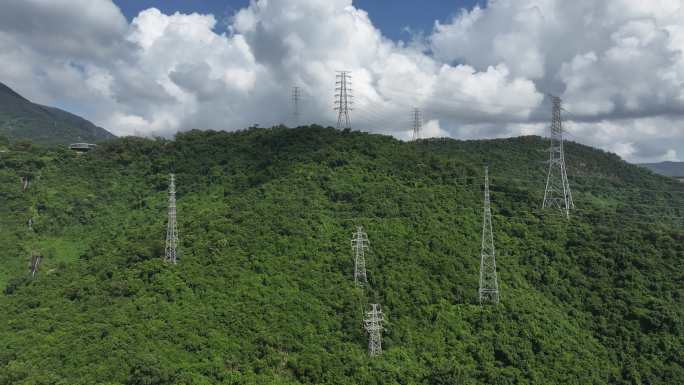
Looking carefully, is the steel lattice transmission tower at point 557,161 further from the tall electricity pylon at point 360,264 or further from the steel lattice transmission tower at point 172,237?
the steel lattice transmission tower at point 172,237

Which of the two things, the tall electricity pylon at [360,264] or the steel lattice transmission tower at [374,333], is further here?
the tall electricity pylon at [360,264]

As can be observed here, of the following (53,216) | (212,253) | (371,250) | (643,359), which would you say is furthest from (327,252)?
(53,216)

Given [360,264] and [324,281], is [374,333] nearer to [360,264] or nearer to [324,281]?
[324,281]

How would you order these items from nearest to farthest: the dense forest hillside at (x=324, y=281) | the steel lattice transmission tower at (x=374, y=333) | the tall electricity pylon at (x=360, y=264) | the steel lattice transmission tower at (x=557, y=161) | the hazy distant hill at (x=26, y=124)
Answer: the dense forest hillside at (x=324, y=281) → the steel lattice transmission tower at (x=374, y=333) → the tall electricity pylon at (x=360, y=264) → the steel lattice transmission tower at (x=557, y=161) → the hazy distant hill at (x=26, y=124)

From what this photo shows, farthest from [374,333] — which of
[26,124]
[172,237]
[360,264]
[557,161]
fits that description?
[26,124]

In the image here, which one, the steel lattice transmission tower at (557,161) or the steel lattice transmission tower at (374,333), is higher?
the steel lattice transmission tower at (557,161)

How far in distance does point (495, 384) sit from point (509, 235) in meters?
23.6

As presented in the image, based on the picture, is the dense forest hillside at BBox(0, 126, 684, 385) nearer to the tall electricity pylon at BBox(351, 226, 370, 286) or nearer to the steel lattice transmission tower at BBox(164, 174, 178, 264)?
the steel lattice transmission tower at BBox(164, 174, 178, 264)

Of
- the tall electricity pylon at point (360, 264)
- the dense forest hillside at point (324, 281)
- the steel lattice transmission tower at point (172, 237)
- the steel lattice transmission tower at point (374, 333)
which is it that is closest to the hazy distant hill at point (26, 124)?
the dense forest hillside at point (324, 281)

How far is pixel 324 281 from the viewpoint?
5125 cm

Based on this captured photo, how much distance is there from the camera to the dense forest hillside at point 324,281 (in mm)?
42812

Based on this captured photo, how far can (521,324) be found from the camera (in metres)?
50.0

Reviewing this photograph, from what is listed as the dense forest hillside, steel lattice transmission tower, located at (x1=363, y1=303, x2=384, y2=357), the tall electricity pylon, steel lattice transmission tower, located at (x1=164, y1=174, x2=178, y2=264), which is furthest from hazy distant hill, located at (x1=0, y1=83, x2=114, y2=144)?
steel lattice transmission tower, located at (x1=363, y1=303, x2=384, y2=357)

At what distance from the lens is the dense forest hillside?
42.8m
